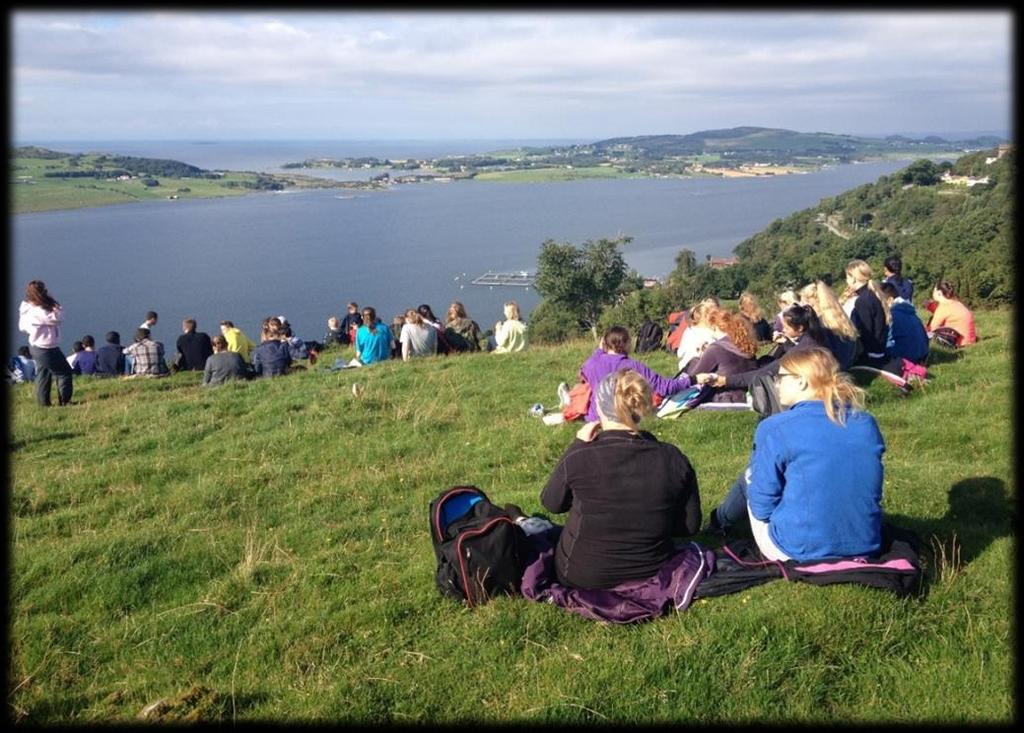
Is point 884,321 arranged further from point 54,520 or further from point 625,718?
point 54,520

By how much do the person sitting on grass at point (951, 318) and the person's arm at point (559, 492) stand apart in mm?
8865

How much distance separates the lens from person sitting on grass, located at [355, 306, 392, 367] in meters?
13.5

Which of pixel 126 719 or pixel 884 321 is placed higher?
pixel 884 321

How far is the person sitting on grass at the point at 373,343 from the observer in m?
13.5

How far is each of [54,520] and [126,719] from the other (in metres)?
→ 3.52

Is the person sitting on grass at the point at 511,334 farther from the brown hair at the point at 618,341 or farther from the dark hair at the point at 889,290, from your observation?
the dark hair at the point at 889,290

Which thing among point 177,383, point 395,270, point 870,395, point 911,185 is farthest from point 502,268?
point 870,395

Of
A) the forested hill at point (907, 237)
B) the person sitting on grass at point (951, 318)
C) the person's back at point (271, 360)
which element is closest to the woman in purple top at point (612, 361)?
the person sitting on grass at point (951, 318)

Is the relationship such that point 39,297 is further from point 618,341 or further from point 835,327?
point 835,327

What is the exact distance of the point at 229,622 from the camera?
14.5ft

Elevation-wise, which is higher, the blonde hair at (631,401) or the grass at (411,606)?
the blonde hair at (631,401)

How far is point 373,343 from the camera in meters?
13.5

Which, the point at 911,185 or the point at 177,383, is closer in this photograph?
the point at 177,383

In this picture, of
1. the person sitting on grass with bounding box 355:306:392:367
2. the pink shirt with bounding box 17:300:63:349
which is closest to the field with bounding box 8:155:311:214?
the person sitting on grass with bounding box 355:306:392:367
